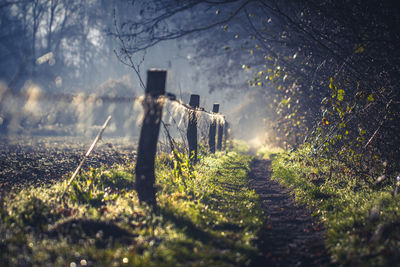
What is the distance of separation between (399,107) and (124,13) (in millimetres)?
45550

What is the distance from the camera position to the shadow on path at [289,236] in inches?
148

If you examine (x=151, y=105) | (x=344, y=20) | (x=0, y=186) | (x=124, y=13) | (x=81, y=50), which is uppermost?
(x=124, y=13)

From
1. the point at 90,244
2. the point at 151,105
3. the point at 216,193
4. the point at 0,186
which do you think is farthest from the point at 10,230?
the point at 216,193

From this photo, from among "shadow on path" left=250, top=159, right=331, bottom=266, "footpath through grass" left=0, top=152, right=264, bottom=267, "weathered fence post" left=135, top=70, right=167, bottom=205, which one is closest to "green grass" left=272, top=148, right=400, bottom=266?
"shadow on path" left=250, top=159, right=331, bottom=266

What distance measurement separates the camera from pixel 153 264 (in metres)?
3.04

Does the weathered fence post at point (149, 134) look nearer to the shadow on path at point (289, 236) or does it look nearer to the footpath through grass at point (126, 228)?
the footpath through grass at point (126, 228)

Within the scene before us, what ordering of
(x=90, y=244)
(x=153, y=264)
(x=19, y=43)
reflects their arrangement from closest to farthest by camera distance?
(x=153, y=264), (x=90, y=244), (x=19, y=43)

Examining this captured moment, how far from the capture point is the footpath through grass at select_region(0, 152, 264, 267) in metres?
3.26

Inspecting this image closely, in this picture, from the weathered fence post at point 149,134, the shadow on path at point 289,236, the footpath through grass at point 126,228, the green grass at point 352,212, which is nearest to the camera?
the footpath through grass at point 126,228

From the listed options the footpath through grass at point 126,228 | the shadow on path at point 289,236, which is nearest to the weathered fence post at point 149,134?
the footpath through grass at point 126,228

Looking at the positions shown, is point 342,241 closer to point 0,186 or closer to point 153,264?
point 153,264

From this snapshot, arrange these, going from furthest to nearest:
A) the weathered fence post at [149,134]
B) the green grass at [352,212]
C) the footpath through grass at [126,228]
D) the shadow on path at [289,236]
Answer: the weathered fence post at [149,134], the shadow on path at [289,236], the green grass at [352,212], the footpath through grass at [126,228]

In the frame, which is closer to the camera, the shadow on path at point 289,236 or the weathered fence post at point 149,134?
the shadow on path at point 289,236

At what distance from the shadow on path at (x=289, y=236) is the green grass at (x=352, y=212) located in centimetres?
19
